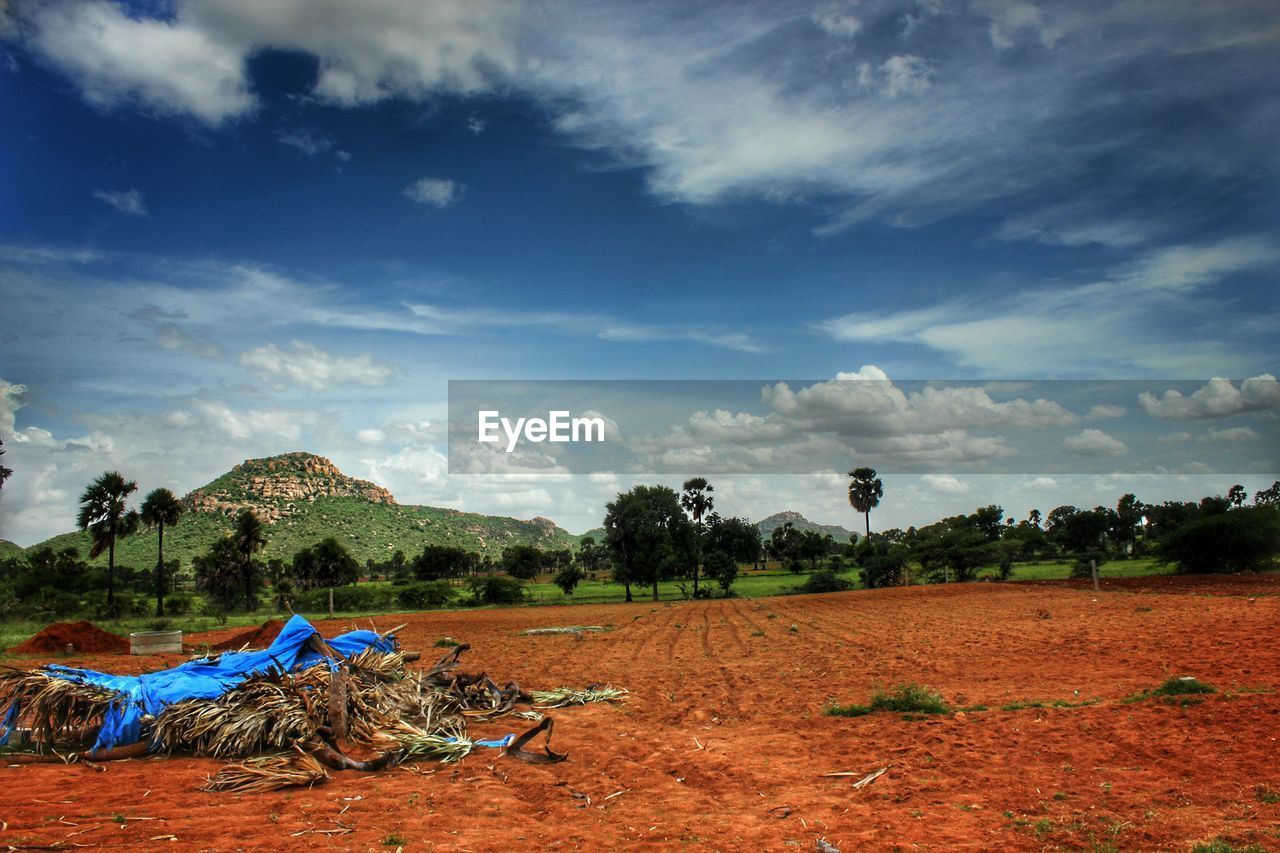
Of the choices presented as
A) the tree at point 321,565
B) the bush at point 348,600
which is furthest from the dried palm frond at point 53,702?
the tree at point 321,565

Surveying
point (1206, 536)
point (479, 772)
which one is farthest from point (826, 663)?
point (1206, 536)

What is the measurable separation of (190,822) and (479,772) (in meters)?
3.12

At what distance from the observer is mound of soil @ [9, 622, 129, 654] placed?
22298 mm

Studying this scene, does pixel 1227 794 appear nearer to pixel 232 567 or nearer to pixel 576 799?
pixel 576 799

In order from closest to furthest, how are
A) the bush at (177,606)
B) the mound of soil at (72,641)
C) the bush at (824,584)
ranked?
1. the mound of soil at (72,641)
2. the bush at (177,606)
3. the bush at (824,584)

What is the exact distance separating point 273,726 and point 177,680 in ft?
6.16

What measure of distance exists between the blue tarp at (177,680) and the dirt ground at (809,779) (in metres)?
0.70

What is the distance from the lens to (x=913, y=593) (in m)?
39.8

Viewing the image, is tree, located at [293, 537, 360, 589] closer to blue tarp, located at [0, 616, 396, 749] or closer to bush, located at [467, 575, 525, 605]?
bush, located at [467, 575, 525, 605]

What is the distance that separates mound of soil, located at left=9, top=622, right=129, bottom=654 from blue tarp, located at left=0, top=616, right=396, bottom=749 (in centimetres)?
1577

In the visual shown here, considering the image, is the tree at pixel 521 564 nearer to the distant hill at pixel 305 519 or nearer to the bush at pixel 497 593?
the bush at pixel 497 593

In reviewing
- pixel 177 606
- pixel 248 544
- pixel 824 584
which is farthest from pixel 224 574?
pixel 824 584

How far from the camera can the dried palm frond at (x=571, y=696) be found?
1305 centimetres

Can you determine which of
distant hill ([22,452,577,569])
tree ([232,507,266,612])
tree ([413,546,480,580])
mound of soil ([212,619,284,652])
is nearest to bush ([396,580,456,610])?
tree ([232,507,266,612])
